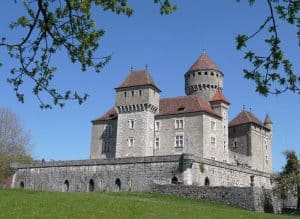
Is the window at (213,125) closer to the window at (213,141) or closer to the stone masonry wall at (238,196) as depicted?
the window at (213,141)

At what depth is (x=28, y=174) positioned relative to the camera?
5762 cm

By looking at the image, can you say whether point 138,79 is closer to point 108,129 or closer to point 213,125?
point 108,129

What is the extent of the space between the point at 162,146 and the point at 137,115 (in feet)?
15.8

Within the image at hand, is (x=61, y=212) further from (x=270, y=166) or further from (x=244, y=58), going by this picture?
(x=270, y=166)

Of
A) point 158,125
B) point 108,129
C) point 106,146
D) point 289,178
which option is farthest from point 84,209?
point 108,129

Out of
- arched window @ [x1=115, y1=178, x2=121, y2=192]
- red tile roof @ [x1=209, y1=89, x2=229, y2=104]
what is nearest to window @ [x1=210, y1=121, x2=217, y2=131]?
red tile roof @ [x1=209, y1=89, x2=229, y2=104]

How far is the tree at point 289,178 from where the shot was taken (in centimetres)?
3965

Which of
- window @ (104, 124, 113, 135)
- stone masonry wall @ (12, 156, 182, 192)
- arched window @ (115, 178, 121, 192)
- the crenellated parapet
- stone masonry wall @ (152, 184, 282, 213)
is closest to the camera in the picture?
stone masonry wall @ (152, 184, 282, 213)

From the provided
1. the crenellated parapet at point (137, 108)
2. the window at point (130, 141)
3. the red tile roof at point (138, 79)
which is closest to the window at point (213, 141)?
the crenellated parapet at point (137, 108)

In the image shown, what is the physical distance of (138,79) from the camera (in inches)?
2395

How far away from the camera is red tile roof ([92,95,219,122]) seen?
193 ft

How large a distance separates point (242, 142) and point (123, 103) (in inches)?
792

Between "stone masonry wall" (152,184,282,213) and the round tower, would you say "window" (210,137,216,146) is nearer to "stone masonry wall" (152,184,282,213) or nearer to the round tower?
the round tower

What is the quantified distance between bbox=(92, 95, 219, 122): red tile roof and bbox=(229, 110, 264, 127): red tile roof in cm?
1137
